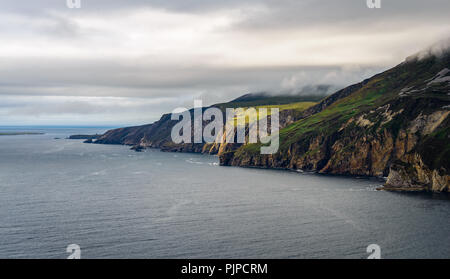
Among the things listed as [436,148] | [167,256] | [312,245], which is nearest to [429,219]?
[312,245]

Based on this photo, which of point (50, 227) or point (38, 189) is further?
point (38, 189)

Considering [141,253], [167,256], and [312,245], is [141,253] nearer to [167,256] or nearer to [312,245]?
[167,256]

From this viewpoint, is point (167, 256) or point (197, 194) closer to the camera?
point (167, 256)

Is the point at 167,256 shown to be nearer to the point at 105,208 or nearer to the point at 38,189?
the point at 105,208

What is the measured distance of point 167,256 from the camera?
324 feet

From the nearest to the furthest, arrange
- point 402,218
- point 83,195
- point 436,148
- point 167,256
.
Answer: point 167,256 → point 402,218 → point 83,195 → point 436,148

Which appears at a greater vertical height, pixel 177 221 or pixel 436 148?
pixel 436 148

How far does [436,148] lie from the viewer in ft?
609
